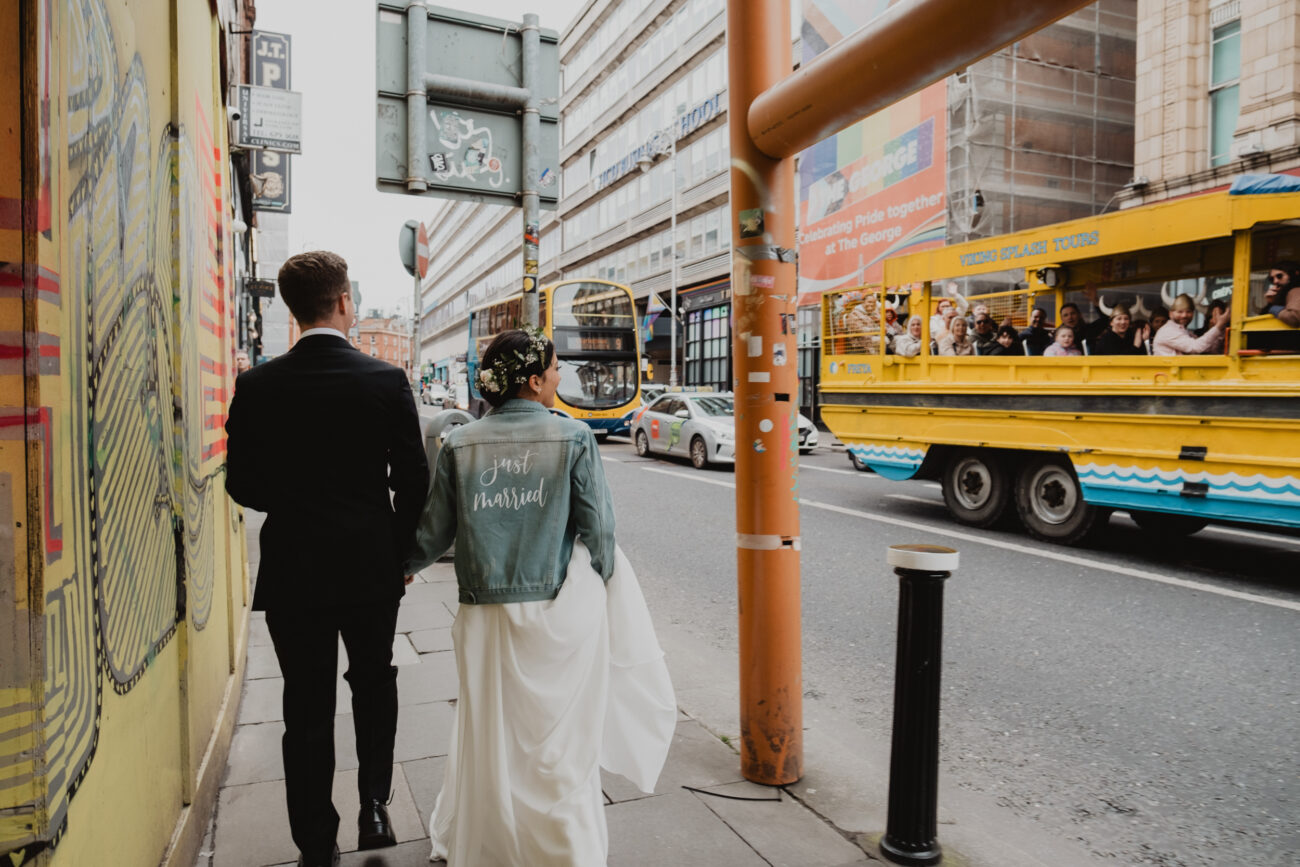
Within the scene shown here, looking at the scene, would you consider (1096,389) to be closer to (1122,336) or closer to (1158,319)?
(1122,336)

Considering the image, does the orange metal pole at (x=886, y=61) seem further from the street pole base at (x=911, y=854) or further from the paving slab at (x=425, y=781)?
the paving slab at (x=425, y=781)

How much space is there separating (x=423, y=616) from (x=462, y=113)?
3226 mm

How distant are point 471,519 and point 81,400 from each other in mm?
1085

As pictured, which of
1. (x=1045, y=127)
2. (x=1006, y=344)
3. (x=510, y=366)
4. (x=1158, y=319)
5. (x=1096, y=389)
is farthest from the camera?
(x=1045, y=127)

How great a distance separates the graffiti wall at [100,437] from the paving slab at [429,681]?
0.98 meters

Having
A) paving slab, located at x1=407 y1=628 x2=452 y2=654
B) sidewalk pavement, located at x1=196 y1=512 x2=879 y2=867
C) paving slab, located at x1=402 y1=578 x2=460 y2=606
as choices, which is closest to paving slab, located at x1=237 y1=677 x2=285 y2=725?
sidewalk pavement, located at x1=196 y1=512 x2=879 y2=867

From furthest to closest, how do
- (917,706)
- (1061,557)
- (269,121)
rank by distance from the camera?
1. (269,121)
2. (1061,557)
3. (917,706)

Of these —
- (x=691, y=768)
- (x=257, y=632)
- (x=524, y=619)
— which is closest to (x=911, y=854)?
(x=691, y=768)

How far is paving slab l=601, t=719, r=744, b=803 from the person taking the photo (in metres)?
3.14

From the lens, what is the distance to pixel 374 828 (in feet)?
8.93

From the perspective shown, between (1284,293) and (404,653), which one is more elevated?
(1284,293)

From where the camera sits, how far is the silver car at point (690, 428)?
14789mm

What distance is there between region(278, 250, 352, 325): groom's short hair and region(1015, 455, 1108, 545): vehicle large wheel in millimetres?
7179

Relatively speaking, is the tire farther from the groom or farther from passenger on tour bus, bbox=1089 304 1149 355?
the groom
